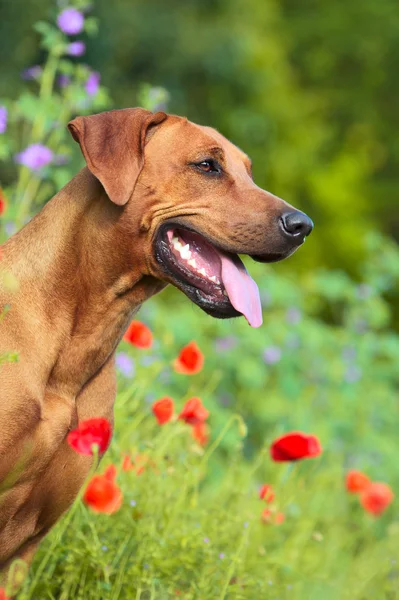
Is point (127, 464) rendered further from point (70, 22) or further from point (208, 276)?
point (70, 22)

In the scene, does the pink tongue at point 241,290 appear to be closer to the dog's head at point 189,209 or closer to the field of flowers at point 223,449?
the dog's head at point 189,209

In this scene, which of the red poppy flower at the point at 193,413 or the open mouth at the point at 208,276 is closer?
the open mouth at the point at 208,276

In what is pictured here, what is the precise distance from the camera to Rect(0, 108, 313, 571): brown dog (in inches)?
128

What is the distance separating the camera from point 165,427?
428 centimetres

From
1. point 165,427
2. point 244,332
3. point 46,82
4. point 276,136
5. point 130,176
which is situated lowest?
point 276,136

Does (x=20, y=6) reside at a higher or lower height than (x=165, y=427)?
lower

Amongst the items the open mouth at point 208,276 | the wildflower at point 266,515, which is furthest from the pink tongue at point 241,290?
the wildflower at point 266,515

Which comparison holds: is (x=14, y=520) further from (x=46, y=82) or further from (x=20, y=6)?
(x=20, y=6)

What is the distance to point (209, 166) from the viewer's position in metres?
3.57

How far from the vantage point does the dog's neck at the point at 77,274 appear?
3334 millimetres

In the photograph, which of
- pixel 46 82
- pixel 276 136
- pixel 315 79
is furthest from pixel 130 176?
pixel 315 79

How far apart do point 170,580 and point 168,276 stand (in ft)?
3.71

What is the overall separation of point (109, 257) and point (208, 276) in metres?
0.36

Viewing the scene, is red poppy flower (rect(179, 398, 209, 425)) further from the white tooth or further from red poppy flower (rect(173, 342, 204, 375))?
the white tooth
